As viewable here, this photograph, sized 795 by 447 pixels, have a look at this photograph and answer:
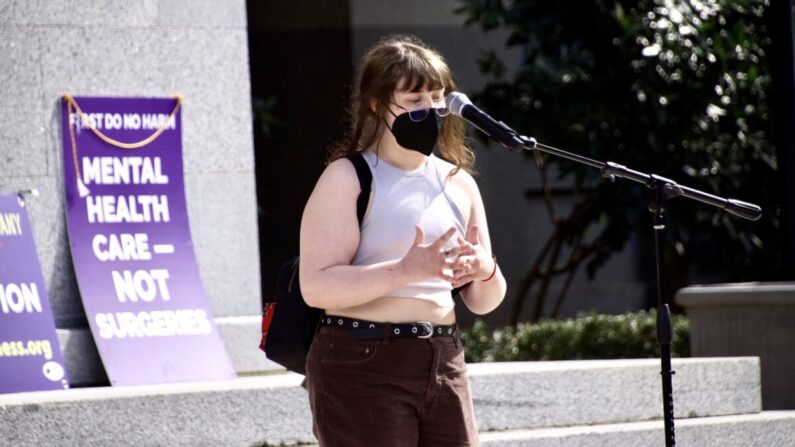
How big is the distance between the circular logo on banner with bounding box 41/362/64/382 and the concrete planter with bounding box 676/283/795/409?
3.82 meters

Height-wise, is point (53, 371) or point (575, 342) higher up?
point (53, 371)

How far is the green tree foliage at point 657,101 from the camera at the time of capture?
10641mm

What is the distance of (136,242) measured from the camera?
22.6ft

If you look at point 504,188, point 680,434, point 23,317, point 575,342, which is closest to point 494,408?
point 680,434

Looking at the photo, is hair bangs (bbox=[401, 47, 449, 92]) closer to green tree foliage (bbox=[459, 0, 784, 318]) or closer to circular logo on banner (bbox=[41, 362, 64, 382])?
circular logo on banner (bbox=[41, 362, 64, 382])

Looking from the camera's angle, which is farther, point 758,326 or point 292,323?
point 758,326

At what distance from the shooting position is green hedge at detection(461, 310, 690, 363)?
37.3ft

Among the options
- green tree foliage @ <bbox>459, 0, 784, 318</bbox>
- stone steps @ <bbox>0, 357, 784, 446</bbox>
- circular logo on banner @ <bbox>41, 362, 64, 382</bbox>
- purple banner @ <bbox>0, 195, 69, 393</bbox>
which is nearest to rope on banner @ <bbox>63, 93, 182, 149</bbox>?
purple banner @ <bbox>0, 195, 69, 393</bbox>

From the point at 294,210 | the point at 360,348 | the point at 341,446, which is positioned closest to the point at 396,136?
the point at 360,348

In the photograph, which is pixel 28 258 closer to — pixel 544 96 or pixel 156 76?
pixel 156 76

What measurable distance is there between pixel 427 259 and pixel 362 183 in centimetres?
35

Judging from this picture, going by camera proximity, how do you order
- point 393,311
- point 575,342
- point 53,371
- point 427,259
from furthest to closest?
point 575,342
point 53,371
point 393,311
point 427,259

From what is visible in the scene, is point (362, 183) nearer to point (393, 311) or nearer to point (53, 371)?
point (393, 311)

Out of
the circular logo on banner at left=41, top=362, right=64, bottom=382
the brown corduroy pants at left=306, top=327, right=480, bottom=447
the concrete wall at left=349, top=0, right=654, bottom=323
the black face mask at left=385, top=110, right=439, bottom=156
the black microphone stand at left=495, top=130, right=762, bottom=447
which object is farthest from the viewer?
the concrete wall at left=349, top=0, right=654, bottom=323
